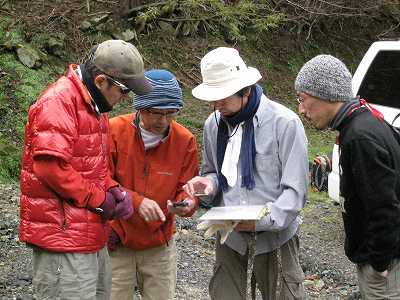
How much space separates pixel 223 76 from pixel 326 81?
570mm

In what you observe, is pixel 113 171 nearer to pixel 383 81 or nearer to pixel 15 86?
pixel 383 81

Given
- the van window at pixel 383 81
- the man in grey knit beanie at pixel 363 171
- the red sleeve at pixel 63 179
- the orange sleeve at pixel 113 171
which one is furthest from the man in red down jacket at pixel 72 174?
the van window at pixel 383 81

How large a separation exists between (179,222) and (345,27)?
34.0ft

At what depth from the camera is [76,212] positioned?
2.91 m

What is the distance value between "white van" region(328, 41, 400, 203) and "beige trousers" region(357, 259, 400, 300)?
3611 millimetres

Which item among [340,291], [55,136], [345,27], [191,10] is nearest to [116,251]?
[55,136]

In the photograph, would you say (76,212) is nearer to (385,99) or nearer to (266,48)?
(385,99)

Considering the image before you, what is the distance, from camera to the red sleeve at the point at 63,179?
9.06ft

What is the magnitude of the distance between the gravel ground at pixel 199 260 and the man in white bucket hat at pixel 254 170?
6.39 feet

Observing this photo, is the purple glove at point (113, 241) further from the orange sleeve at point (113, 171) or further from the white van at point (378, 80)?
the white van at point (378, 80)

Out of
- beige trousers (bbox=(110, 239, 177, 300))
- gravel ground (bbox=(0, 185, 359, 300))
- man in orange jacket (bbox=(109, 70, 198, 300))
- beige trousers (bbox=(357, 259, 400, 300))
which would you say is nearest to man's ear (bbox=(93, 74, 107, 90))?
man in orange jacket (bbox=(109, 70, 198, 300))

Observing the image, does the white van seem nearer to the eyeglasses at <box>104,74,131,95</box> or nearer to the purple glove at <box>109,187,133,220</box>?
the purple glove at <box>109,187,133,220</box>

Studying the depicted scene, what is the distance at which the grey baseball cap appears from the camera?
2.96 metres

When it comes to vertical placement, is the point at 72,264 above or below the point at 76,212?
below
